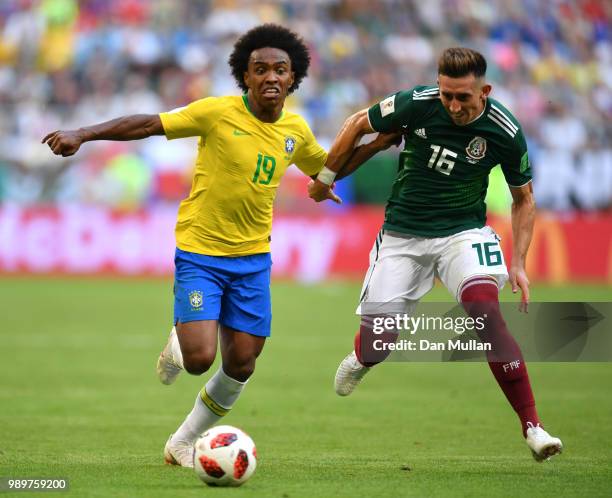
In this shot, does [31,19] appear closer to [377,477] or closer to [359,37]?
[359,37]

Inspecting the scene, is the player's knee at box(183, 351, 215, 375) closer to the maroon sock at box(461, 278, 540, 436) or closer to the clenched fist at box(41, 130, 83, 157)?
the clenched fist at box(41, 130, 83, 157)

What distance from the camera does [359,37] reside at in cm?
2714

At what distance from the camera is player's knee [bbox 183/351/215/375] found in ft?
25.0

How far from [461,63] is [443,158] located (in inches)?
28.5

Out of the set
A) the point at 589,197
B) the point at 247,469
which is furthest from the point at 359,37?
the point at 247,469

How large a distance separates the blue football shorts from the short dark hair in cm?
Result: 178

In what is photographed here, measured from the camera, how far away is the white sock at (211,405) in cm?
796

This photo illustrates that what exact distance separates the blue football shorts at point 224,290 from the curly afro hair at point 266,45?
1330 mm

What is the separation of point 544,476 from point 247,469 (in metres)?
1.96

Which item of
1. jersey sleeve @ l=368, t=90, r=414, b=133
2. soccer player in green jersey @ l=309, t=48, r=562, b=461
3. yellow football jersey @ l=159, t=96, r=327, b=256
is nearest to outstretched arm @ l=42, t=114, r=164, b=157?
yellow football jersey @ l=159, t=96, r=327, b=256

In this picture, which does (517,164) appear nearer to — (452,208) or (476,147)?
(476,147)

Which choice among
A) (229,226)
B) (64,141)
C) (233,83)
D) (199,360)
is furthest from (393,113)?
(233,83)

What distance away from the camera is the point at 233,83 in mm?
24625

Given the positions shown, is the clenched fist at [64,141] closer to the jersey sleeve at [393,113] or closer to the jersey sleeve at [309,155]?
the jersey sleeve at [309,155]
